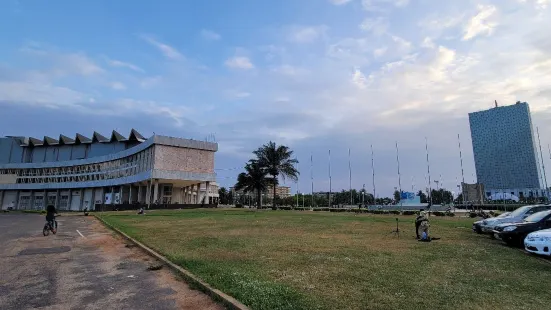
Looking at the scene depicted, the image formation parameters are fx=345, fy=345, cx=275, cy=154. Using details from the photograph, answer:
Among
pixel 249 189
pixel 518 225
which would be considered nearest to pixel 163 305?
pixel 518 225

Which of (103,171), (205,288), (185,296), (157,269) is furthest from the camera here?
(103,171)

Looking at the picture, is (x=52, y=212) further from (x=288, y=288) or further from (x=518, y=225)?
(x=518, y=225)

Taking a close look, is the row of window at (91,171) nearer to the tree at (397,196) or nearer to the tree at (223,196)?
the tree at (223,196)

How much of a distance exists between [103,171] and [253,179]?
45.0 meters

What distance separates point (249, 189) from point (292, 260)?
4692 cm

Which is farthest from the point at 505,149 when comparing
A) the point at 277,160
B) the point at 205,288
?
the point at 205,288

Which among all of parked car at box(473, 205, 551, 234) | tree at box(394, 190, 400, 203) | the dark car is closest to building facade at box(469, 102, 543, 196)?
parked car at box(473, 205, 551, 234)

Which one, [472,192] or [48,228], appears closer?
[48,228]

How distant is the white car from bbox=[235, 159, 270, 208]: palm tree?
141ft

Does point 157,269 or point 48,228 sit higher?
point 48,228

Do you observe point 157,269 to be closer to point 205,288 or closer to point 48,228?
point 205,288

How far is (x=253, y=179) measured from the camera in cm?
5362

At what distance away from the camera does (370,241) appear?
12.3m

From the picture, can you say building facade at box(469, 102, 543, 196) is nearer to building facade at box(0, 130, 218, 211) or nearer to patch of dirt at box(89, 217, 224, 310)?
building facade at box(0, 130, 218, 211)
